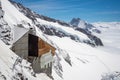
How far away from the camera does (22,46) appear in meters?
33.2

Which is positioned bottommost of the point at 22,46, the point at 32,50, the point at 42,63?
the point at 42,63

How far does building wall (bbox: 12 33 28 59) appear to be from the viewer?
3306 cm

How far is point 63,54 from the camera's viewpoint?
3194 inches

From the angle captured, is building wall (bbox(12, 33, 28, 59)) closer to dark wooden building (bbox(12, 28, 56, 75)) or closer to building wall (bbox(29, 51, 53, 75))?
dark wooden building (bbox(12, 28, 56, 75))

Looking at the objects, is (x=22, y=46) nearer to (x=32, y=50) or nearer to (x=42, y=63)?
(x=32, y=50)

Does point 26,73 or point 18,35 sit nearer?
point 26,73

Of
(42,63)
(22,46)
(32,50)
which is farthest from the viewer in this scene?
(42,63)

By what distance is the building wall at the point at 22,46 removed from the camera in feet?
108

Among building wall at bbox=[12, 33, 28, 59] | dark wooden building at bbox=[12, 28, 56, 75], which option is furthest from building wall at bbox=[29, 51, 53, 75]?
building wall at bbox=[12, 33, 28, 59]

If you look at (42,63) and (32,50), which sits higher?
(32,50)

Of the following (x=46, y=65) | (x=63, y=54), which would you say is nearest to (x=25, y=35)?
(x=46, y=65)

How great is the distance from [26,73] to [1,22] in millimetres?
19035

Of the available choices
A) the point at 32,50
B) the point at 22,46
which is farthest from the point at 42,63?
the point at 22,46

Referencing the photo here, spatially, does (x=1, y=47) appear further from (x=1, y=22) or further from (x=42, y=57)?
(x=1, y=22)
